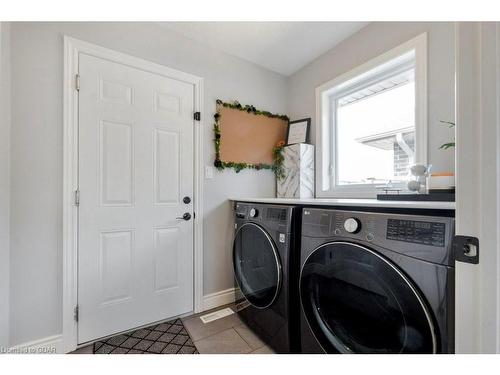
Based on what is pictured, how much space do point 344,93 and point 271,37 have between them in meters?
0.82

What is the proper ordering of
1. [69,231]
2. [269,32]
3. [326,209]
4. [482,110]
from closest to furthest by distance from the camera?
1. [482,110]
2. [326,209]
3. [69,231]
4. [269,32]

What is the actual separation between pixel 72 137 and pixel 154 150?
0.50 m

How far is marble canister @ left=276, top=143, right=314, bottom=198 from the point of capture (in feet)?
6.77

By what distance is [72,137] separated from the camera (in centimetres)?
140

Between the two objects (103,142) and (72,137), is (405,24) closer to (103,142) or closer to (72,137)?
(103,142)

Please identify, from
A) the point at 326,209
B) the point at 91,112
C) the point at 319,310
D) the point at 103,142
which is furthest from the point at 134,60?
the point at 319,310

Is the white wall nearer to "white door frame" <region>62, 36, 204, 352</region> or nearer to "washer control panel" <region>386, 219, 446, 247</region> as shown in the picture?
"white door frame" <region>62, 36, 204, 352</region>

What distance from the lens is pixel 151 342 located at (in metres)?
1.46

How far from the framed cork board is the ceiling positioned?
50 cm

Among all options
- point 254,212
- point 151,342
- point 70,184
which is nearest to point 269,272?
point 254,212

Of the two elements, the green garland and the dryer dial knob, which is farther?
the green garland

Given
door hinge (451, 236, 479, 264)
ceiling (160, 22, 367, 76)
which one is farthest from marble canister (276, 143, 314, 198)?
door hinge (451, 236, 479, 264)

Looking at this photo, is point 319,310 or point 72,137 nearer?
point 319,310

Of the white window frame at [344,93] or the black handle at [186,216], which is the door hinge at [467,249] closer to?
the white window frame at [344,93]
